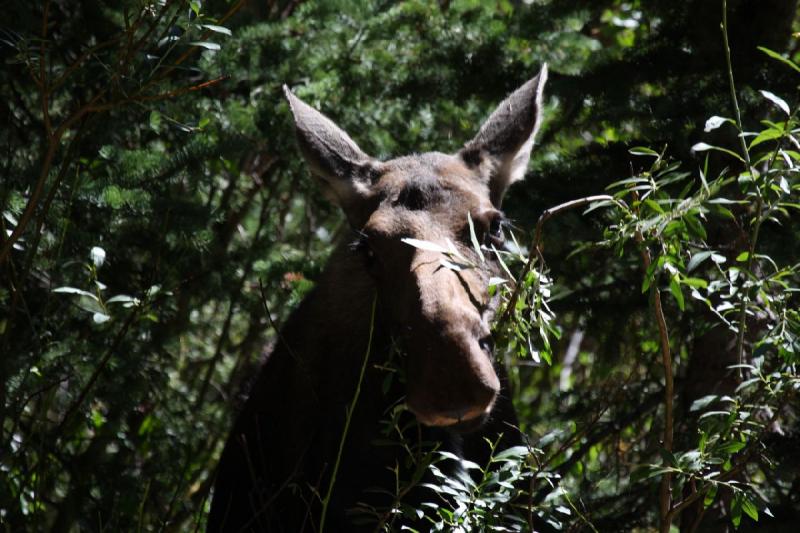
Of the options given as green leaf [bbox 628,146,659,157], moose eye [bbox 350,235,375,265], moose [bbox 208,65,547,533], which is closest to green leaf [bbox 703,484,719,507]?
moose [bbox 208,65,547,533]

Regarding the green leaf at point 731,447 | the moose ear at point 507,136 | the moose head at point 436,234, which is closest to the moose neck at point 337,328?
the moose head at point 436,234

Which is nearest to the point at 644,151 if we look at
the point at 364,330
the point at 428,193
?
the point at 428,193

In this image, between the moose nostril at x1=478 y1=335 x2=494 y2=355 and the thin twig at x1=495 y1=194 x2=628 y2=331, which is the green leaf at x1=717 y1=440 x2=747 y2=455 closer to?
the thin twig at x1=495 y1=194 x2=628 y2=331

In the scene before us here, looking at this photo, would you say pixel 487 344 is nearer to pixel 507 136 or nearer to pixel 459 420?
pixel 459 420

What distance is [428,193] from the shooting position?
4.72 m

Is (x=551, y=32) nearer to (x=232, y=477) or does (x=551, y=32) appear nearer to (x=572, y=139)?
(x=572, y=139)

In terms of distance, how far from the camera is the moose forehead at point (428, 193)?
460cm

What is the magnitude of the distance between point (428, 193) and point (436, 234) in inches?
13.3

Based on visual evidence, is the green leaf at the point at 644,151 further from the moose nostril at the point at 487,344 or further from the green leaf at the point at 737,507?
the green leaf at the point at 737,507

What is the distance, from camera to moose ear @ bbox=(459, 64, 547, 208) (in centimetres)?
528

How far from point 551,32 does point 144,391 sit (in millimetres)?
3603

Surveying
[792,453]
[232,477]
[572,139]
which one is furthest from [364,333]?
[572,139]

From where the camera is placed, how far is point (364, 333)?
Result: 203 inches

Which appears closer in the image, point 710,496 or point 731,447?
point 731,447
